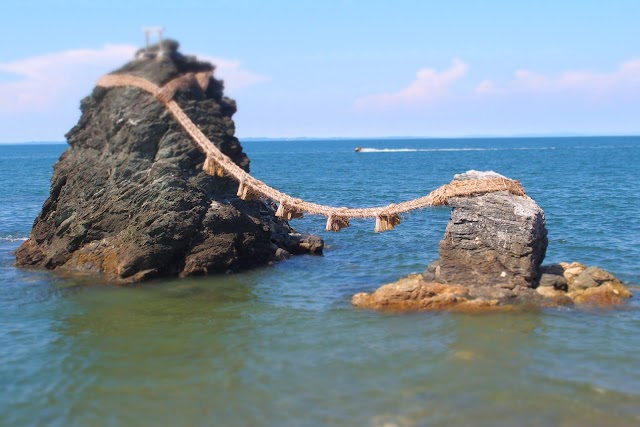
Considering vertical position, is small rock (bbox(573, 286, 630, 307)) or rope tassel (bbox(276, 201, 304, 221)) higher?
rope tassel (bbox(276, 201, 304, 221))

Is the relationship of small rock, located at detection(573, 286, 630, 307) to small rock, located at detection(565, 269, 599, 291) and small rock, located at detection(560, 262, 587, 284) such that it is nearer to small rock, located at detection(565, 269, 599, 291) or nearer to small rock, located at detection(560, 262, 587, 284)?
small rock, located at detection(565, 269, 599, 291)

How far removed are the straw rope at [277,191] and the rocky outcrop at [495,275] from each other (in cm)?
30

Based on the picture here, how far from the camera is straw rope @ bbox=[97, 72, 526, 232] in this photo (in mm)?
15758

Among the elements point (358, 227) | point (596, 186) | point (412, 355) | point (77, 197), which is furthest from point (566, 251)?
point (596, 186)

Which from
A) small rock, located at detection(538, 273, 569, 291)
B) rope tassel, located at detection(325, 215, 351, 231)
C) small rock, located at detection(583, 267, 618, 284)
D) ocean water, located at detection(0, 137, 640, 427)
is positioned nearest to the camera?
ocean water, located at detection(0, 137, 640, 427)

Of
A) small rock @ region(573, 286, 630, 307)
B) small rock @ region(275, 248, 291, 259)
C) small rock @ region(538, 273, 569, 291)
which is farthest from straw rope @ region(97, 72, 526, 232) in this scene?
small rock @ region(573, 286, 630, 307)

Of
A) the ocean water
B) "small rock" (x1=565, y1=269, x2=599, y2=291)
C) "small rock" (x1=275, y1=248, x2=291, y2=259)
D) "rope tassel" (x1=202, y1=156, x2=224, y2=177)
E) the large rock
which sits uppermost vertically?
"rope tassel" (x1=202, y1=156, x2=224, y2=177)

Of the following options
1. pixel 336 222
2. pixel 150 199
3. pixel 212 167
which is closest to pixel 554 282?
pixel 336 222

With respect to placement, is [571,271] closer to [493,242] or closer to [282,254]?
[493,242]

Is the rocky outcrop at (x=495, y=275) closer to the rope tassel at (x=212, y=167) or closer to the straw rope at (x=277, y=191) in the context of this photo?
the straw rope at (x=277, y=191)

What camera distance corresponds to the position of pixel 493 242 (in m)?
15.4

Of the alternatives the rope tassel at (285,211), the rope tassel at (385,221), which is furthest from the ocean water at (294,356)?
the rope tassel at (285,211)

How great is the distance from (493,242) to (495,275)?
0.80m

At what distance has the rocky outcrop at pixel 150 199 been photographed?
59.5 feet
